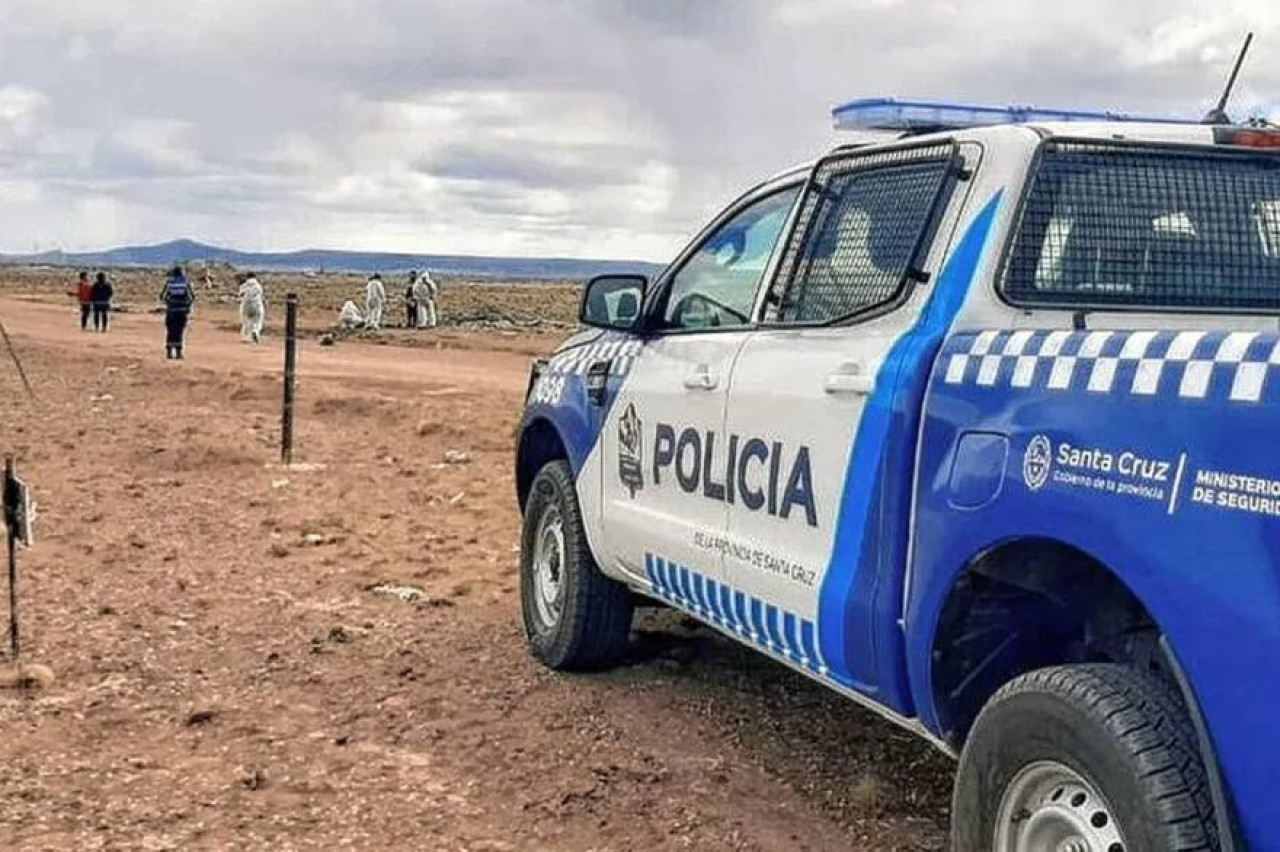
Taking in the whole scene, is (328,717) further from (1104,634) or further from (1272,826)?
(1272,826)

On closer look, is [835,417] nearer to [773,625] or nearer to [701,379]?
[773,625]

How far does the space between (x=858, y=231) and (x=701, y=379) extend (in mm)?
729

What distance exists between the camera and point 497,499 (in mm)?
10906

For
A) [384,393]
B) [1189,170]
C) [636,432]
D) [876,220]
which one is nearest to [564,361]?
[636,432]

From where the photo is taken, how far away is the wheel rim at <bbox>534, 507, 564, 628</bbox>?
20.8 feet

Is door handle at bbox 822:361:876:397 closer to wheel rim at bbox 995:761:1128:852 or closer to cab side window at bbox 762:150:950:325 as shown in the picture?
cab side window at bbox 762:150:950:325

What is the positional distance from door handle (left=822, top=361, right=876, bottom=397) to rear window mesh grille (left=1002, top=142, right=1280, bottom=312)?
39 cm

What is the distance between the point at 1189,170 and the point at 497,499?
736 centimetres

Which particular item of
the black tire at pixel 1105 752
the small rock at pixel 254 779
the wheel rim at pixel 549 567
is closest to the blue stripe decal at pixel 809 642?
the black tire at pixel 1105 752

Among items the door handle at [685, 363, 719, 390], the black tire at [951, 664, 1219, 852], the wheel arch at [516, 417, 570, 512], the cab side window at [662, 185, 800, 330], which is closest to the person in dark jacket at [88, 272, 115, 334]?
the wheel arch at [516, 417, 570, 512]

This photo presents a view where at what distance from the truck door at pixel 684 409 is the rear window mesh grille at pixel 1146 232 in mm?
1151

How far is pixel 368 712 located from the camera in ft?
19.1

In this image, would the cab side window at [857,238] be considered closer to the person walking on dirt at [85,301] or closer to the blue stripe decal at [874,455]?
the blue stripe decal at [874,455]

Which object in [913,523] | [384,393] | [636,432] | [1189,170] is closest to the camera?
[913,523]
